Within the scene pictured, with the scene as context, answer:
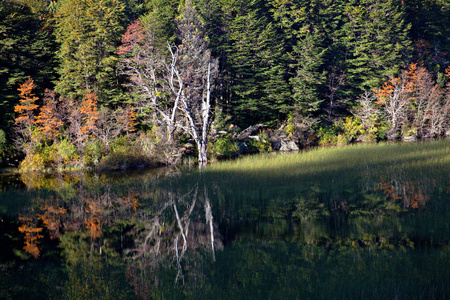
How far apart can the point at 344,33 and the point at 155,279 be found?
3693 cm

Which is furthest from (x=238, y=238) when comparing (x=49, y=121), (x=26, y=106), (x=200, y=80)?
(x=200, y=80)

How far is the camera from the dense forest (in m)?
25.4

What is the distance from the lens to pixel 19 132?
26.5m

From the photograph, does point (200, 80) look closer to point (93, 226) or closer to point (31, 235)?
point (93, 226)

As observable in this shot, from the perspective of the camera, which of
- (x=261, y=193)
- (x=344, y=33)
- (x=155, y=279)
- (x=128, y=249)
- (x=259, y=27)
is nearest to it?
(x=155, y=279)

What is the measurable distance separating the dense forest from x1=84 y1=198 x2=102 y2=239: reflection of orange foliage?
10.3 m

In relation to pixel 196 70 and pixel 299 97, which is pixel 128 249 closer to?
pixel 196 70

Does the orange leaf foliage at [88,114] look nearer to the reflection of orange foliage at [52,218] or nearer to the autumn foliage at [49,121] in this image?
the autumn foliage at [49,121]

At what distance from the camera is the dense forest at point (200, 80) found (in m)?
25.4

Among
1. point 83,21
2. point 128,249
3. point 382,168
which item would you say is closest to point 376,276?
point 128,249

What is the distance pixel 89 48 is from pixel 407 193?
2393 cm

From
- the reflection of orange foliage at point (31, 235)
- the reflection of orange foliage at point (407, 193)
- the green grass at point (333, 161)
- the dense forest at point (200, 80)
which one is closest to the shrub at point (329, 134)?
the dense forest at point (200, 80)

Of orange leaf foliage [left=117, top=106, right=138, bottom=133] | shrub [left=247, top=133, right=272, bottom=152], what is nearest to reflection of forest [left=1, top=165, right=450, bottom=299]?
orange leaf foliage [left=117, top=106, right=138, bottom=133]

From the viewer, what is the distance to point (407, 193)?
1211cm
